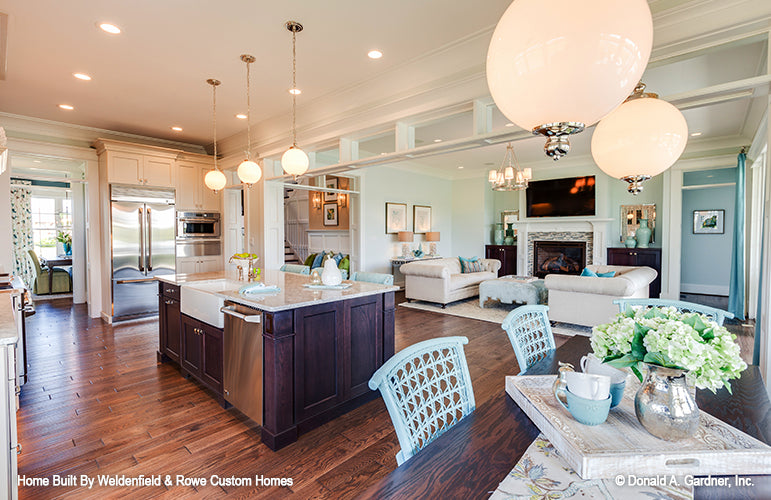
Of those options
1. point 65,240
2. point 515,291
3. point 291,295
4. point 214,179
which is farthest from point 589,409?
point 65,240

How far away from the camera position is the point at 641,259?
741 centimetres

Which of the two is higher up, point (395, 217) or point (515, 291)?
point (395, 217)

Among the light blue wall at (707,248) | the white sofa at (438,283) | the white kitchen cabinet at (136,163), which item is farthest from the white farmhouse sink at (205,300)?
the light blue wall at (707,248)

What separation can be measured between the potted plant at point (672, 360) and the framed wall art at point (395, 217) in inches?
275

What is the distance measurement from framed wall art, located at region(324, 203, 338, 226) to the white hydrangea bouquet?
24.2ft

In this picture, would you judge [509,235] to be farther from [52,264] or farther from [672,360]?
[52,264]

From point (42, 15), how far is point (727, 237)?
1057 centimetres

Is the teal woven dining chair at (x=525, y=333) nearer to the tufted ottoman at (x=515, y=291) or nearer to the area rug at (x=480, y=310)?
the area rug at (x=480, y=310)

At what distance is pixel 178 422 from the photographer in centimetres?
253

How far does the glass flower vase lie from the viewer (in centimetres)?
93

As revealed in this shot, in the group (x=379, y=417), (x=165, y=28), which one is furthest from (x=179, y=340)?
(x=165, y=28)

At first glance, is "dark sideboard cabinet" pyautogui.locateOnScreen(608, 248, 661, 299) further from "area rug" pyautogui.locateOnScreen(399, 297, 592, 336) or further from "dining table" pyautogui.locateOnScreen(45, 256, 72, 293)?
"dining table" pyautogui.locateOnScreen(45, 256, 72, 293)

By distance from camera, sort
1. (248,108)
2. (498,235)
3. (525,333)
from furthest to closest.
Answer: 1. (498,235)
2. (248,108)
3. (525,333)

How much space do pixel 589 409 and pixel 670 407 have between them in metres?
0.19
